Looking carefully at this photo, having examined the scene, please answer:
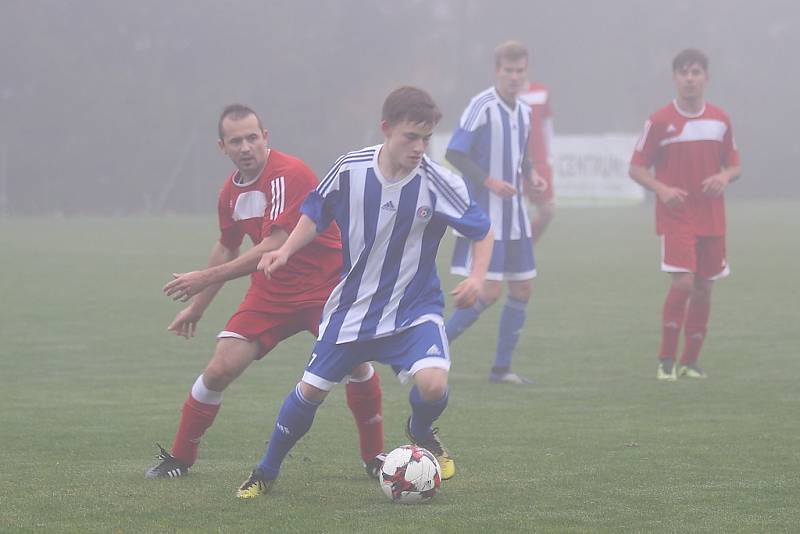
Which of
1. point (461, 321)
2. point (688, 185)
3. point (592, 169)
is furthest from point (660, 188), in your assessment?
point (592, 169)

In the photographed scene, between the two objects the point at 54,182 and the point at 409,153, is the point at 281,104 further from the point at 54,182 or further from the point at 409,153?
the point at 409,153

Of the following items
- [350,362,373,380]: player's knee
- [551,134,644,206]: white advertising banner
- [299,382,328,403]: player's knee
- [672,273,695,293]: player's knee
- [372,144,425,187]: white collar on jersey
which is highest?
[372,144,425,187]: white collar on jersey

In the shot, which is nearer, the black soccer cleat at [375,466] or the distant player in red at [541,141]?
the black soccer cleat at [375,466]

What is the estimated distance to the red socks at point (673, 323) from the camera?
948 cm

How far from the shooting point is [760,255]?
21.1 metres

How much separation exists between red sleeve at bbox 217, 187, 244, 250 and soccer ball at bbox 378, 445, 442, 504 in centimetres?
132

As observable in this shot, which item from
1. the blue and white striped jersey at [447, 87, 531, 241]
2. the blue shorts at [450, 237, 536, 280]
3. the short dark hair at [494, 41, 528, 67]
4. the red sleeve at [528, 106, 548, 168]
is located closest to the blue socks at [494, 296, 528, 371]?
the blue shorts at [450, 237, 536, 280]

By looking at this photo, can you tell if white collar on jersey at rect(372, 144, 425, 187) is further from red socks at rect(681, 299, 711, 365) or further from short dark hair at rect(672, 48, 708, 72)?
red socks at rect(681, 299, 711, 365)

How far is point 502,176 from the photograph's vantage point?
9.59 m

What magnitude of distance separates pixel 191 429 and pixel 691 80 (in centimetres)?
473

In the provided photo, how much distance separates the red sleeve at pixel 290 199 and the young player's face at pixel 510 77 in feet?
12.2

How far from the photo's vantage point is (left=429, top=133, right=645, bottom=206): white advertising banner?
36.7 metres

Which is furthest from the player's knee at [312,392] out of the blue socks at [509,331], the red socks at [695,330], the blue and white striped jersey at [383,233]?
the red socks at [695,330]

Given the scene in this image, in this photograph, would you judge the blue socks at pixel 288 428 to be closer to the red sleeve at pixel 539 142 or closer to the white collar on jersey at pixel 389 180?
the white collar on jersey at pixel 389 180
